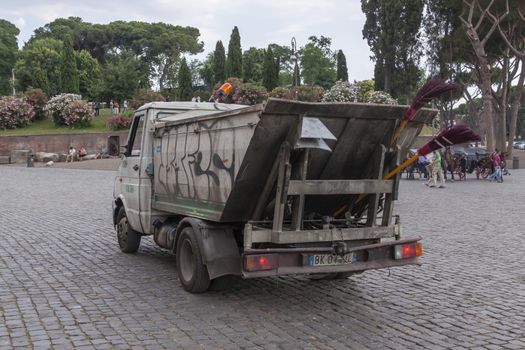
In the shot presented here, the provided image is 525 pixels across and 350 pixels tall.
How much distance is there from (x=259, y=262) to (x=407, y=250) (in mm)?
1753

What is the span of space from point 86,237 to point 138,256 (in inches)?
89.0

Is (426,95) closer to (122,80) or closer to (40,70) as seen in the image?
(122,80)

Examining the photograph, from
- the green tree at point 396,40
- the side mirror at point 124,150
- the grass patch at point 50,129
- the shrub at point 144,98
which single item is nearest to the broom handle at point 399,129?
the side mirror at point 124,150

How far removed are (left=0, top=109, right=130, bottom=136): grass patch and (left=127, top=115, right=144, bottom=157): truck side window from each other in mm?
48625

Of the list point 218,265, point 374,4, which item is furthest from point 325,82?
point 218,265

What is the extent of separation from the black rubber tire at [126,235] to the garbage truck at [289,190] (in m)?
2.12

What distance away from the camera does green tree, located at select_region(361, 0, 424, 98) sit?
168ft

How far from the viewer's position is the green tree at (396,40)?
5116cm

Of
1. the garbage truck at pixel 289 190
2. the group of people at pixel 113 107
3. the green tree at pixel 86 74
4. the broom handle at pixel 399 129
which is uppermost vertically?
the green tree at pixel 86 74

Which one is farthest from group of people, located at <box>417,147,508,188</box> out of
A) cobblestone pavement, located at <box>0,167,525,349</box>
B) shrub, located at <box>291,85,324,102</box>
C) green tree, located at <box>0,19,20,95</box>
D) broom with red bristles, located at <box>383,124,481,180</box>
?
green tree, located at <box>0,19,20,95</box>

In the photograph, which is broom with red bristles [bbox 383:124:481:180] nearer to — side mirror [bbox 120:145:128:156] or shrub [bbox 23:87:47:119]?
side mirror [bbox 120:145:128:156]

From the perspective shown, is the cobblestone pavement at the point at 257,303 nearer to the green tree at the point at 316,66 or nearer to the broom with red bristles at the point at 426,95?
the broom with red bristles at the point at 426,95

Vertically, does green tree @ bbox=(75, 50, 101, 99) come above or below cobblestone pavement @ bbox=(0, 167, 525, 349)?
above

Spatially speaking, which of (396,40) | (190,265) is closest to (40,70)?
(396,40)
